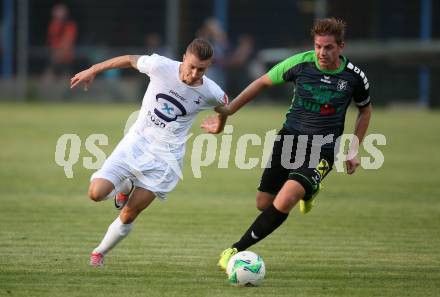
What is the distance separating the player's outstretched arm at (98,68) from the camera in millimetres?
8375

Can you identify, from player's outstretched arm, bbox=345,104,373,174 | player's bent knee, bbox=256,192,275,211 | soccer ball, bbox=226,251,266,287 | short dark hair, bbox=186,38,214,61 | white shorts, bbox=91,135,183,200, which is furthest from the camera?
player's bent knee, bbox=256,192,275,211

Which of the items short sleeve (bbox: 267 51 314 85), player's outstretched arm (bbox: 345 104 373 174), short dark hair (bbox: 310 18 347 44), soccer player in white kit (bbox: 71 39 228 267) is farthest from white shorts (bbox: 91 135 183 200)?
short dark hair (bbox: 310 18 347 44)

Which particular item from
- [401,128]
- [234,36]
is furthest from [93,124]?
[234,36]

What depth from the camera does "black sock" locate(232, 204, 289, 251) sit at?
8.37 meters

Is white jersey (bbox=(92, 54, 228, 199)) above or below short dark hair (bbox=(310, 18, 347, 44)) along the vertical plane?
below

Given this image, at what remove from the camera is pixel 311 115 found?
8.76 m

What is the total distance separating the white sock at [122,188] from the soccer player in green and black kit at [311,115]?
921mm

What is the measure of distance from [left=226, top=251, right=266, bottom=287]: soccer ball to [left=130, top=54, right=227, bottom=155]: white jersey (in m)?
1.25

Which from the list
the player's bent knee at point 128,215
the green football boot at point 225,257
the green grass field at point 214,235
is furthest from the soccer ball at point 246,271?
the player's bent knee at point 128,215

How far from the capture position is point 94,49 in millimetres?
31172

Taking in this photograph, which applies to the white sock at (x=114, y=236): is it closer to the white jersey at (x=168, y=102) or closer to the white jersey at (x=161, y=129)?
the white jersey at (x=161, y=129)

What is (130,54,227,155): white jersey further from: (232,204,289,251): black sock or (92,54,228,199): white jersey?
(232,204,289,251): black sock

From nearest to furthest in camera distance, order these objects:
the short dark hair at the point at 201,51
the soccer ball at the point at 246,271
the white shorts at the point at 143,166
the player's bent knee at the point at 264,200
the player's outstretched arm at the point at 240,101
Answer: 1. the soccer ball at the point at 246,271
2. the short dark hair at the point at 201,51
3. the white shorts at the point at 143,166
4. the player's outstretched arm at the point at 240,101
5. the player's bent knee at the point at 264,200

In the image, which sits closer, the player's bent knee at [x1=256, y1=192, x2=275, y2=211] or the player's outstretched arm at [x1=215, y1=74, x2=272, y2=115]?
the player's outstretched arm at [x1=215, y1=74, x2=272, y2=115]
